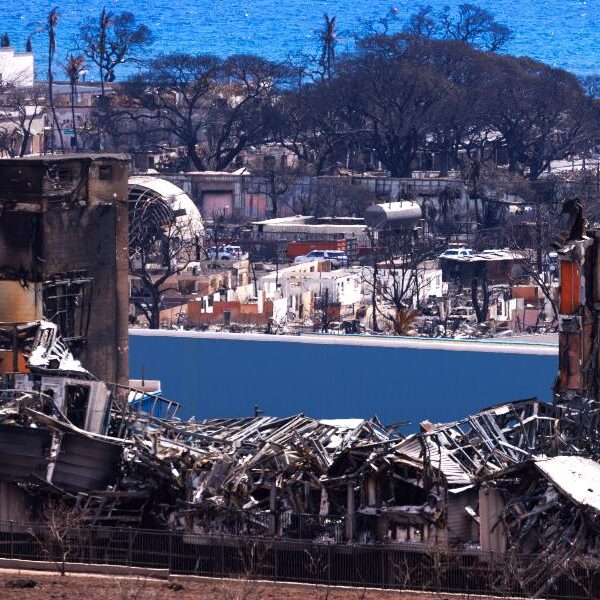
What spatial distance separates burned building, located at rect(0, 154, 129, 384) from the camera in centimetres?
3525

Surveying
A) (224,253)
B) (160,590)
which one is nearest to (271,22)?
(224,253)

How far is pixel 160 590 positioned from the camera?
23266mm

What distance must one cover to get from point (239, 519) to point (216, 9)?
566 ft

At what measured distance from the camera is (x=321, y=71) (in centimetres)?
10231

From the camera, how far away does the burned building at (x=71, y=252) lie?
35250 millimetres

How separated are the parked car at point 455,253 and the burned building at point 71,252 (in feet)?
75.9

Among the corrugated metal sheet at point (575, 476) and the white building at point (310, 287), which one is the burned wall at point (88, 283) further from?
the white building at point (310, 287)

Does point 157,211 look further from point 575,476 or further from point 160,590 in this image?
point 160,590

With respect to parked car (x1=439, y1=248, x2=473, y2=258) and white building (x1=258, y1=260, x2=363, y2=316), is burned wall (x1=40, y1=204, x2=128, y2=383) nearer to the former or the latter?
white building (x1=258, y1=260, x2=363, y2=316)

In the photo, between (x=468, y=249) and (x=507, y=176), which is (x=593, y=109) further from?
(x=468, y=249)

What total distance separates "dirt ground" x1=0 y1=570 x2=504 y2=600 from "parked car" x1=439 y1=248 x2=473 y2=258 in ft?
119

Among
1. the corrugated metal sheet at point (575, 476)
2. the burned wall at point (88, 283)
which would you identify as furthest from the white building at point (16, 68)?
the corrugated metal sheet at point (575, 476)

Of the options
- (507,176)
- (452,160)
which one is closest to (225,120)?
(452,160)

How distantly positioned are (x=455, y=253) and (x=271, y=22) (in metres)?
131
